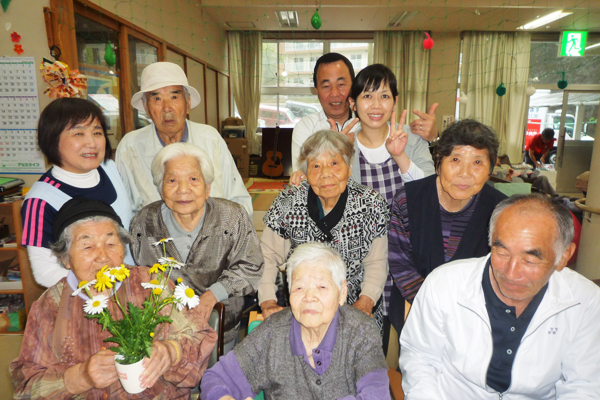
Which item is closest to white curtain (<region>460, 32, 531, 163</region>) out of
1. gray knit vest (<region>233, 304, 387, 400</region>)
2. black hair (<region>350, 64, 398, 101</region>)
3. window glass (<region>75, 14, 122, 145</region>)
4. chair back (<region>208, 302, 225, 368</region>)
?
black hair (<region>350, 64, 398, 101</region>)

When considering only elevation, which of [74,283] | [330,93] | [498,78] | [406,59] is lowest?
[74,283]

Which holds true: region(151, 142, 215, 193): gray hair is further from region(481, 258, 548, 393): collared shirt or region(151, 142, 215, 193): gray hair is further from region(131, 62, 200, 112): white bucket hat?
region(481, 258, 548, 393): collared shirt

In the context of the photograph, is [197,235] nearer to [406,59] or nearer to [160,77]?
[160,77]

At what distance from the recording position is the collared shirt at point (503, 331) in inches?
48.7

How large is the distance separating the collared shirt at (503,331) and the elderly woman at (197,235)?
39.9 inches

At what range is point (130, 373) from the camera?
1103 millimetres

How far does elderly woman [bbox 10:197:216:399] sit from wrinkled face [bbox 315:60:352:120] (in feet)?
5.16

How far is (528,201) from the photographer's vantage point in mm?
1176

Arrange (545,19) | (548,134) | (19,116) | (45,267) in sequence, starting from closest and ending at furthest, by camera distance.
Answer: (45,267) → (19,116) → (545,19) → (548,134)

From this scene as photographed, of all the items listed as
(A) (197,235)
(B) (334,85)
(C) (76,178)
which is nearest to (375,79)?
(B) (334,85)

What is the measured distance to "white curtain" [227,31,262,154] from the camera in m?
8.77

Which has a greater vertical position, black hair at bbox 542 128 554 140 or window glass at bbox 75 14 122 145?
window glass at bbox 75 14 122 145

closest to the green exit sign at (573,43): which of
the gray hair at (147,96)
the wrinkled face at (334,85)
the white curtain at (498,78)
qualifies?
the white curtain at (498,78)

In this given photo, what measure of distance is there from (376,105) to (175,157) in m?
1.08
